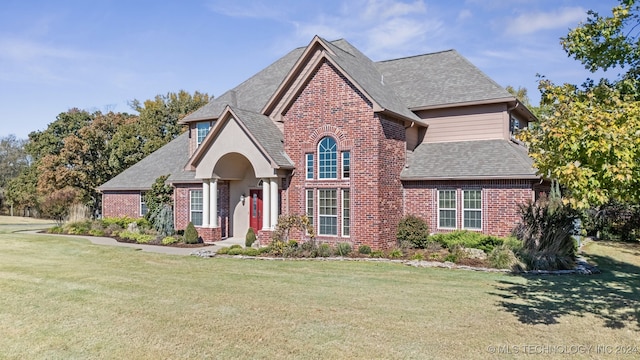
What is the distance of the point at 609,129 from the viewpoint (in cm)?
701

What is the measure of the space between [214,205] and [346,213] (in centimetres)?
675

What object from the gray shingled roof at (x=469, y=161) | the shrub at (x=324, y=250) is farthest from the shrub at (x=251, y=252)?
the gray shingled roof at (x=469, y=161)

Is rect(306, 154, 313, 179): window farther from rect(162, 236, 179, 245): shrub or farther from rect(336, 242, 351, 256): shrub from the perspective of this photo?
rect(162, 236, 179, 245): shrub

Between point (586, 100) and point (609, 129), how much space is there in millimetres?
1668

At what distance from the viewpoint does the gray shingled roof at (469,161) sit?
17734 mm

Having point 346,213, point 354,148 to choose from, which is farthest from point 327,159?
point 346,213

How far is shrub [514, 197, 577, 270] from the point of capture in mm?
14562

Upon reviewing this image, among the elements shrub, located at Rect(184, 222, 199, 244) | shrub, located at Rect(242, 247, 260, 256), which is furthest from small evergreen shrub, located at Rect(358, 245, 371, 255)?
shrub, located at Rect(184, 222, 199, 244)

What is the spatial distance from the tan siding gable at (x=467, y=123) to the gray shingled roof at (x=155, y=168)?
A: 14.0 m

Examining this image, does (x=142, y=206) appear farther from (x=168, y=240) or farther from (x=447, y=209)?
(x=447, y=209)

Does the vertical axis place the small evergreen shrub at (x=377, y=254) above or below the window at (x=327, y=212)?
below

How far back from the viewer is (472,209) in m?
18.4

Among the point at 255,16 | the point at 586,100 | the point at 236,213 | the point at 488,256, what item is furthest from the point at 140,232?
the point at 586,100

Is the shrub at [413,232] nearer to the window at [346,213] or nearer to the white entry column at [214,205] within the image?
the window at [346,213]
